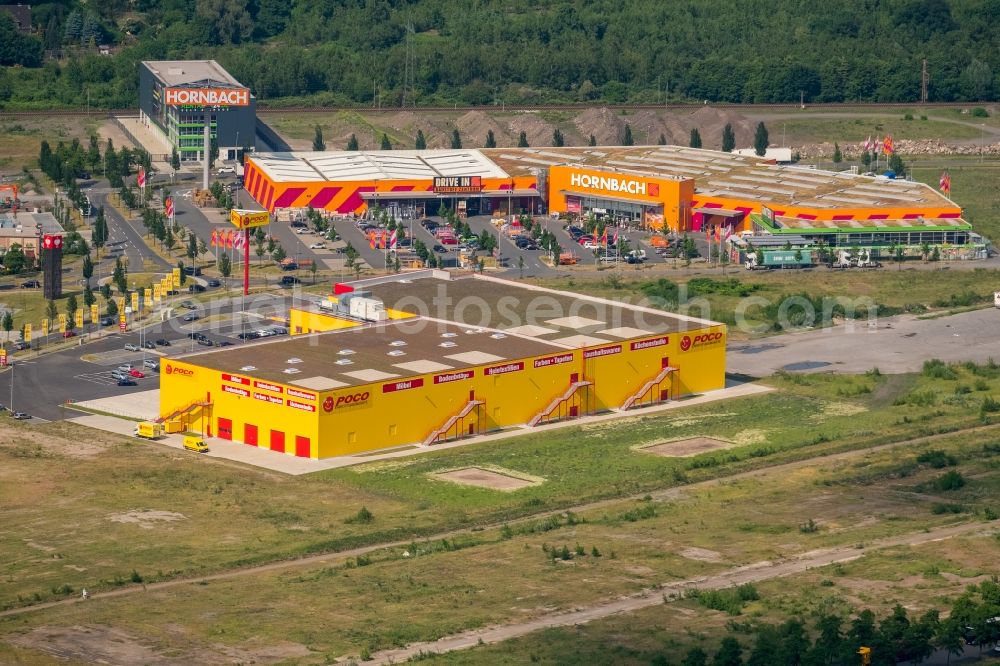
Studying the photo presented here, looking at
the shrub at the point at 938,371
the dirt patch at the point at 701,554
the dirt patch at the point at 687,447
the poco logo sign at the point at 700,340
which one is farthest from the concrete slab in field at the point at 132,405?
the shrub at the point at 938,371

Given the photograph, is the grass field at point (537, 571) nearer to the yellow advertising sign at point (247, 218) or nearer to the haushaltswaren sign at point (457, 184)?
the yellow advertising sign at point (247, 218)

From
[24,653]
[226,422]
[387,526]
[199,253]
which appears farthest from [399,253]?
[24,653]

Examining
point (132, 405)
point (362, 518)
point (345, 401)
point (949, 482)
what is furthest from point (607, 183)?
point (362, 518)

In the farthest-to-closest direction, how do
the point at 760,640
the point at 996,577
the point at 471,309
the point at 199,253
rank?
the point at 199,253 < the point at 471,309 < the point at 996,577 < the point at 760,640

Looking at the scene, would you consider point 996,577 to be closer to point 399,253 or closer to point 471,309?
point 471,309

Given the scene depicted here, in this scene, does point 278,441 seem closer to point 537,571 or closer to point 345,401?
point 345,401

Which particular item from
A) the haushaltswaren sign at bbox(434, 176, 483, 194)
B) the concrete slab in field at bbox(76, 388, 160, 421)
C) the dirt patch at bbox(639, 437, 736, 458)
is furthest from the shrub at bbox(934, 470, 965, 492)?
the haushaltswaren sign at bbox(434, 176, 483, 194)
